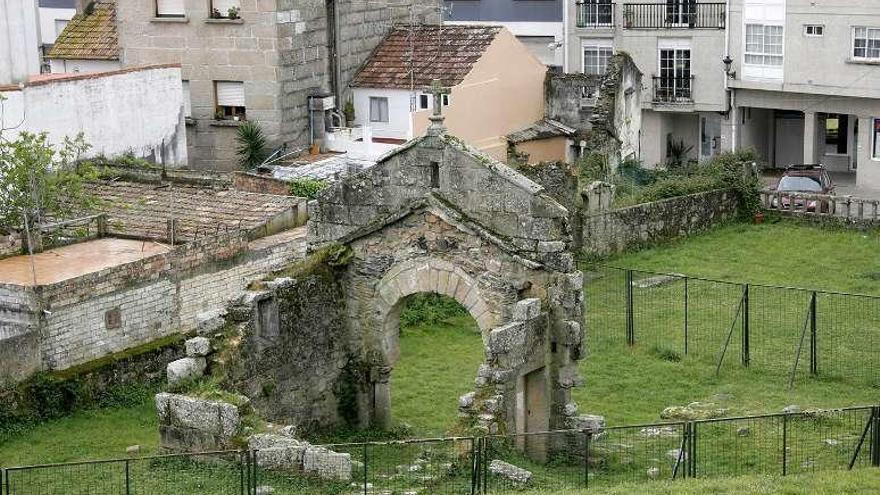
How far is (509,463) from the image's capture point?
22.8 m

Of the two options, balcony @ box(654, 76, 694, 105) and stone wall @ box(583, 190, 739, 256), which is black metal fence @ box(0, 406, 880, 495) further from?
balcony @ box(654, 76, 694, 105)

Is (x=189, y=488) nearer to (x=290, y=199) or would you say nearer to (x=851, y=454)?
(x=851, y=454)

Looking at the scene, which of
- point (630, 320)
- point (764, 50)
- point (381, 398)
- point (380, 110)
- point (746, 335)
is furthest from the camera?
point (764, 50)

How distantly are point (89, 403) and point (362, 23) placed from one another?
1793 cm

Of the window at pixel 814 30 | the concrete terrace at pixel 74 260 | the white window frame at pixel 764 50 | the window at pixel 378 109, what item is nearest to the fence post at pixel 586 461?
the concrete terrace at pixel 74 260

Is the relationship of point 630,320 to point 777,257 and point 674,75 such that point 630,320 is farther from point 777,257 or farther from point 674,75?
point 674,75

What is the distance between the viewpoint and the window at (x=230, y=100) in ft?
138

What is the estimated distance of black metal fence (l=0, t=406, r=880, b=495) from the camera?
21594 millimetres

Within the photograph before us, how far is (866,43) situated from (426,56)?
1274 centimetres

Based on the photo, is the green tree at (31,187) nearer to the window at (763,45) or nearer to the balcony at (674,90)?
the balcony at (674,90)

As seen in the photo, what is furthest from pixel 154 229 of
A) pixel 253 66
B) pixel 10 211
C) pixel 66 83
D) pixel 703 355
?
pixel 703 355

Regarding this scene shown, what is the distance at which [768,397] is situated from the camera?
95.6 feet

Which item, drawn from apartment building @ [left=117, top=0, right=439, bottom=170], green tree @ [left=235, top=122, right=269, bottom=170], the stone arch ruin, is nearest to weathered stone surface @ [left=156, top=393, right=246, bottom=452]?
the stone arch ruin

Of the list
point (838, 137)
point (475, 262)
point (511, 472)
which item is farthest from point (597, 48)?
point (511, 472)
